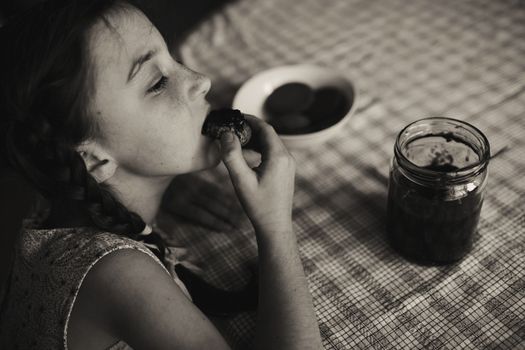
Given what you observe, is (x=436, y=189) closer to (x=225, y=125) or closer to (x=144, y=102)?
(x=225, y=125)

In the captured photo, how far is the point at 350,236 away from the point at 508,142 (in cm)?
46

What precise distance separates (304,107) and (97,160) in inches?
21.8

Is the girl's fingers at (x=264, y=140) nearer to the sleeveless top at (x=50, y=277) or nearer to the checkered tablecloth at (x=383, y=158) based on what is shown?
the checkered tablecloth at (x=383, y=158)

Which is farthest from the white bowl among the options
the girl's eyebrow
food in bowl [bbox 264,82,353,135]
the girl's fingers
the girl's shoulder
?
the girl's shoulder

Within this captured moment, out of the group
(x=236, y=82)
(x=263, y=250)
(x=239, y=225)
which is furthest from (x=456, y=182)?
(x=236, y=82)

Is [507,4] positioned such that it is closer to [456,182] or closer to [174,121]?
[456,182]

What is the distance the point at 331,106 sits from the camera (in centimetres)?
121

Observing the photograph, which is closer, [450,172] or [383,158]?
Answer: [450,172]

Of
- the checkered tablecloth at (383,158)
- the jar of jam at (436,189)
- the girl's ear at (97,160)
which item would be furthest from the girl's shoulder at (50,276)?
the jar of jam at (436,189)

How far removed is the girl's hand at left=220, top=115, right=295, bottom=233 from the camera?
864 millimetres

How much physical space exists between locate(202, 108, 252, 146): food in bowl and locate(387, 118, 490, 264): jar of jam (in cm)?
31

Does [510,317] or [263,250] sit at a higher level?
[263,250]

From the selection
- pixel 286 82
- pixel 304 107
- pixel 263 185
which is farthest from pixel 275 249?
pixel 286 82

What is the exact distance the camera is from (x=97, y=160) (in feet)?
2.93
